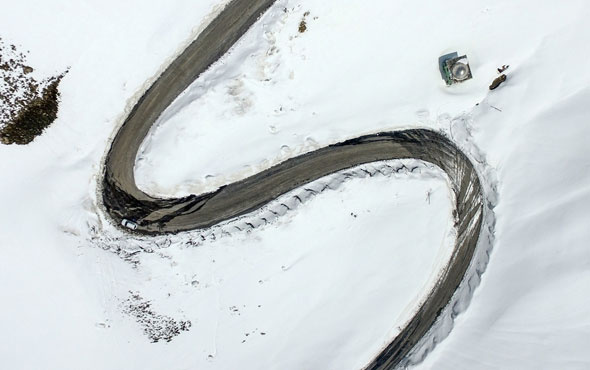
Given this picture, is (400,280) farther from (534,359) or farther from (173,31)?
(173,31)

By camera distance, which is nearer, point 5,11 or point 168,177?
point 5,11

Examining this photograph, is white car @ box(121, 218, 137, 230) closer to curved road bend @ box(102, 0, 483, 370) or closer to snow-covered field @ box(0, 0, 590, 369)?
curved road bend @ box(102, 0, 483, 370)

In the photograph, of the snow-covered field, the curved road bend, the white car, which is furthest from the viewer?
the white car

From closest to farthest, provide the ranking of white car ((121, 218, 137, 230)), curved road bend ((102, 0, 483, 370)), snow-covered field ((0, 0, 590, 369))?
snow-covered field ((0, 0, 590, 369)), curved road bend ((102, 0, 483, 370)), white car ((121, 218, 137, 230))

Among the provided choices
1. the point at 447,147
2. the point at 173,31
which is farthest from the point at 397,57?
the point at 173,31

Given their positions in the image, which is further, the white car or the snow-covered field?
the white car

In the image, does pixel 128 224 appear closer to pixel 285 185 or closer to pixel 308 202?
pixel 285 185

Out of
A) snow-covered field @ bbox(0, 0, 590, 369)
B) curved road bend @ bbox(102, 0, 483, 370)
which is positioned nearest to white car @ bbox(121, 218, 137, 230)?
curved road bend @ bbox(102, 0, 483, 370)
